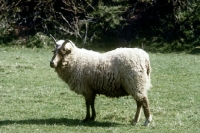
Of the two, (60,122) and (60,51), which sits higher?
(60,51)

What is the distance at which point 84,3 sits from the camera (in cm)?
2797

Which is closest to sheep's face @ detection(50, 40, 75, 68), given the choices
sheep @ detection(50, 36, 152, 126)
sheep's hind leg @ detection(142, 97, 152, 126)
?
sheep @ detection(50, 36, 152, 126)

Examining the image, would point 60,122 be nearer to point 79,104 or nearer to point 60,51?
point 60,51

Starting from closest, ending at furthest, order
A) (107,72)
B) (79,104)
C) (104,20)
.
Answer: (107,72), (79,104), (104,20)

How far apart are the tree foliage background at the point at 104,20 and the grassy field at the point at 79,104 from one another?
7.21m

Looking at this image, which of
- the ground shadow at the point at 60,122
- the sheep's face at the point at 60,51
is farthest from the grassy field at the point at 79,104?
the sheep's face at the point at 60,51

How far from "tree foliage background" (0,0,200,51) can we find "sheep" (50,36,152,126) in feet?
47.4

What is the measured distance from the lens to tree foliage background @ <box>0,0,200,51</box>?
1008 inches

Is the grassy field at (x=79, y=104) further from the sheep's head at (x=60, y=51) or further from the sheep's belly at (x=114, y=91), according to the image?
the sheep's head at (x=60, y=51)

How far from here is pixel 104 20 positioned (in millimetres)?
26297

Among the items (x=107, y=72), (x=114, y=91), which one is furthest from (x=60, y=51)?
(x=114, y=91)

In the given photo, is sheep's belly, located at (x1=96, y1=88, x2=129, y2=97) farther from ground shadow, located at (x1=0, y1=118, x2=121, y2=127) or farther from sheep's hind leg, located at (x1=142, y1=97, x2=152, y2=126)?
ground shadow, located at (x1=0, y1=118, x2=121, y2=127)

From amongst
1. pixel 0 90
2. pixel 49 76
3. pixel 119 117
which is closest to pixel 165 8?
pixel 49 76

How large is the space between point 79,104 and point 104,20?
14635mm
